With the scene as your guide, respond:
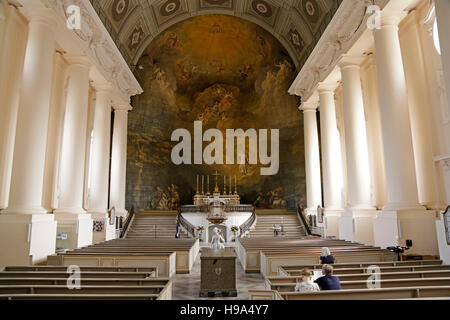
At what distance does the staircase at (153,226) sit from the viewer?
18.1m

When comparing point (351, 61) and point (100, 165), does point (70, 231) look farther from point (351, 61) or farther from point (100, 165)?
point (351, 61)

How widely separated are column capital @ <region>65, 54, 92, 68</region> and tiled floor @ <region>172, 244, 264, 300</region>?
969 centimetres

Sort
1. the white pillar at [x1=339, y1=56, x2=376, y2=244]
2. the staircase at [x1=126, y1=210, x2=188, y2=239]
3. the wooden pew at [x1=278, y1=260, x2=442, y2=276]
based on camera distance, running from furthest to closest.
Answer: the staircase at [x1=126, y1=210, x2=188, y2=239] → the white pillar at [x1=339, y1=56, x2=376, y2=244] → the wooden pew at [x1=278, y1=260, x2=442, y2=276]

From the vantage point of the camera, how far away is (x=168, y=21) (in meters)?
22.0

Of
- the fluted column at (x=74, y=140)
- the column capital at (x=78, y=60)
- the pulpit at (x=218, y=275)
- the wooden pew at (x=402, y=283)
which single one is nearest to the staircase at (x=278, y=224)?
the fluted column at (x=74, y=140)

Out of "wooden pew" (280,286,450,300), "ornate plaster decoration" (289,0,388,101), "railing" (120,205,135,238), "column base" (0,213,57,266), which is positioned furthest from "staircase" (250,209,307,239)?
"wooden pew" (280,286,450,300)

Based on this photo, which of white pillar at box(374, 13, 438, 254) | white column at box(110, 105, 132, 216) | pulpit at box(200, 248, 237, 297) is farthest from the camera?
white column at box(110, 105, 132, 216)

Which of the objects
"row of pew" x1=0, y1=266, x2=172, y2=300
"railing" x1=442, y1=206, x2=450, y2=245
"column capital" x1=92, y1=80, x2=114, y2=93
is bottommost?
"row of pew" x1=0, y1=266, x2=172, y2=300

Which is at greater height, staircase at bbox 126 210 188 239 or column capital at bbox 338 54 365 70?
column capital at bbox 338 54 365 70

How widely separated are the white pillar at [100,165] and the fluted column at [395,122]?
1229cm

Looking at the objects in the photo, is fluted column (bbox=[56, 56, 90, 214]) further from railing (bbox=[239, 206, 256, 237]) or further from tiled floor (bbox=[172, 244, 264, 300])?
railing (bbox=[239, 206, 256, 237])

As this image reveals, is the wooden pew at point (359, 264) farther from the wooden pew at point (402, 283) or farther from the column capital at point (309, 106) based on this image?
the column capital at point (309, 106)

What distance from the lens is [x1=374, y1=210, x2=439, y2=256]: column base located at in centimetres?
923

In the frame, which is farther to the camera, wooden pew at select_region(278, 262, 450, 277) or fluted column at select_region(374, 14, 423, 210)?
fluted column at select_region(374, 14, 423, 210)
